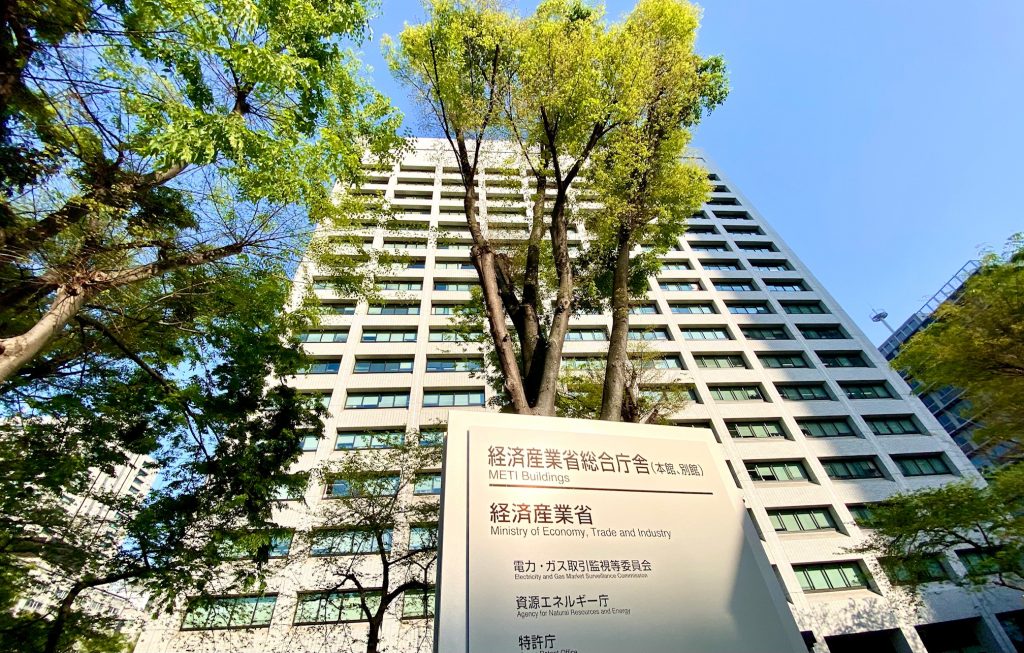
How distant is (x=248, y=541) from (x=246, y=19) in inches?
317

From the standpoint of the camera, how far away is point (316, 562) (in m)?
13.6

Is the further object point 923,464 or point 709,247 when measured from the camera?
point 709,247

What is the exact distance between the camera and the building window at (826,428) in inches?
787

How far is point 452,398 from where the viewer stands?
18.8 meters

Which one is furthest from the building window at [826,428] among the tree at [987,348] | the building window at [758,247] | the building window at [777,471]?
the building window at [758,247]

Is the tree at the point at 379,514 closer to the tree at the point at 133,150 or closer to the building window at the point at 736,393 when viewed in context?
the tree at the point at 133,150

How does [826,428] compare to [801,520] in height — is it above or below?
above

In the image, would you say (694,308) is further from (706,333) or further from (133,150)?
(133,150)

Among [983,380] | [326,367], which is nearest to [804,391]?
[983,380]

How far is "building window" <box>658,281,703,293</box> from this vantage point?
25166 mm

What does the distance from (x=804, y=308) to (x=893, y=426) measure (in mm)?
8230

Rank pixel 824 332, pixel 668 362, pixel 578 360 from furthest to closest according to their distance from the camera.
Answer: pixel 824 332 → pixel 668 362 → pixel 578 360

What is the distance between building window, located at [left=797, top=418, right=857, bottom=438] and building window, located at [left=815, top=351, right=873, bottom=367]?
398cm

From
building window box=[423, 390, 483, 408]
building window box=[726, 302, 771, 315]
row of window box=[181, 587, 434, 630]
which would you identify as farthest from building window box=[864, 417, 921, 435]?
row of window box=[181, 587, 434, 630]
